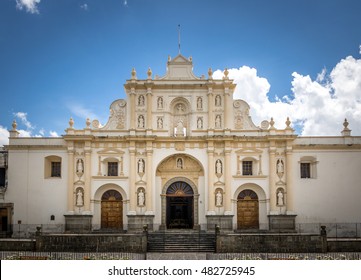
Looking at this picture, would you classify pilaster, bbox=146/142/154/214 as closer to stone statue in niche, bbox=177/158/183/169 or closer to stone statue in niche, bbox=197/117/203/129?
stone statue in niche, bbox=177/158/183/169

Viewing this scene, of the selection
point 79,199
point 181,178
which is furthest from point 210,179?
point 79,199

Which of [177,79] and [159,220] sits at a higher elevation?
[177,79]

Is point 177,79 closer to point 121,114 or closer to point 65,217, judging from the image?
point 121,114

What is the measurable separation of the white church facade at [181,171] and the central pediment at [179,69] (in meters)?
0.11

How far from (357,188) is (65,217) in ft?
74.1

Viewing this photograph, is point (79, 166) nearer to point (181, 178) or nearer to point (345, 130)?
point (181, 178)

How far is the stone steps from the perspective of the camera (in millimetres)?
26031

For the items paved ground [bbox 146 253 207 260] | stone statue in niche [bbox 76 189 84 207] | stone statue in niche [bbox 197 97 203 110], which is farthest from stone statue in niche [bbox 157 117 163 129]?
paved ground [bbox 146 253 207 260]

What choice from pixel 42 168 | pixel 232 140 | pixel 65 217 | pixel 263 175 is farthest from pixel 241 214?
pixel 42 168

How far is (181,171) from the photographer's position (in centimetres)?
3297

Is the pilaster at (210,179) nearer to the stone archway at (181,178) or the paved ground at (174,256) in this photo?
the stone archway at (181,178)

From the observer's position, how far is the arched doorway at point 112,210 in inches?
1270

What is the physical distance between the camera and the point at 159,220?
Answer: 1268 inches

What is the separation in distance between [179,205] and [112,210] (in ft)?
17.5
